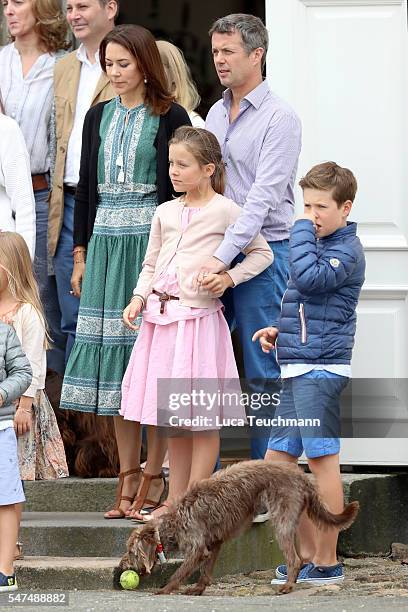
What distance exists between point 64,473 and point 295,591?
1.22m

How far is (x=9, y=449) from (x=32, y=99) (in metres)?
2.36

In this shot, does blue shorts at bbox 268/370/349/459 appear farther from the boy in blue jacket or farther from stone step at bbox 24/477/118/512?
stone step at bbox 24/477/118/512

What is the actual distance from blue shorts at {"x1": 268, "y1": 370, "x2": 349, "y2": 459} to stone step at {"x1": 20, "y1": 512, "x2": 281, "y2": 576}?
699 mm

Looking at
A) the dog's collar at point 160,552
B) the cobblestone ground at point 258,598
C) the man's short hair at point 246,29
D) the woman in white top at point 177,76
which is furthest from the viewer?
the woman in white top at point 177,76

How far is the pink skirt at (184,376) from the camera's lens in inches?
256

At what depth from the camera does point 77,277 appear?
723cm

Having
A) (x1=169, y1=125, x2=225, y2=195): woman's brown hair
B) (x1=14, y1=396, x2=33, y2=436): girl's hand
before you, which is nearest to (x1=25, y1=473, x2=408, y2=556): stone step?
(x1=14, y1=396, x2=33, y2=436): girl's hand

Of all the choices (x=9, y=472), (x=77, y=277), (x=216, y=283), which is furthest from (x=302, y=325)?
(x=77, y=277)

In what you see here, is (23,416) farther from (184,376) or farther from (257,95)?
(257,95)

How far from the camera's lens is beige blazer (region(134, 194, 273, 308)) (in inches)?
259

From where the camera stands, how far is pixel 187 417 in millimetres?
6535

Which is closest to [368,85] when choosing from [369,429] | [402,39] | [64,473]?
[402,39]

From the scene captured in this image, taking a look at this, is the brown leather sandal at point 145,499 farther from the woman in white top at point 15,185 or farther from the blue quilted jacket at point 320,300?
the woman in white top at point 15,185

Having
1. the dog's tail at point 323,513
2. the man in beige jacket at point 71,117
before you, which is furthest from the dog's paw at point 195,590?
the man in beige jacket at point 71,117
